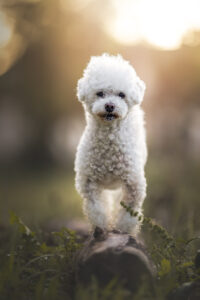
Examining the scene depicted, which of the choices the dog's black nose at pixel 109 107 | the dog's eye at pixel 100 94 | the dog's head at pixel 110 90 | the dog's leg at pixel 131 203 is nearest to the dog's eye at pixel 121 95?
the dog's head at pixel 110 90

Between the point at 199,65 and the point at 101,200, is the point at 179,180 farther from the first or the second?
the point at 101,200

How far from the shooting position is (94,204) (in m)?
4.27

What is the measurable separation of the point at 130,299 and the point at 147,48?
306 inches

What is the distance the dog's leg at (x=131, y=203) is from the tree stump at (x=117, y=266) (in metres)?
0.79

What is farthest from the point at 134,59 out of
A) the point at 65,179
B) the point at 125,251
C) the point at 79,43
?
the point at 125,251

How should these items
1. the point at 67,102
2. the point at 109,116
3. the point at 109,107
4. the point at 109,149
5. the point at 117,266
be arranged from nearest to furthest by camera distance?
the point at 117,266 → the point at 109,107 → the point at 109,116 → the point at 109,149 → the point at 67,102

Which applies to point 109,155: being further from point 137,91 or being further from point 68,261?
point 68,261

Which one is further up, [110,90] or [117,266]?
[110,90]

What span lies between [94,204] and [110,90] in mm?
1235

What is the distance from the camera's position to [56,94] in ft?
51.9

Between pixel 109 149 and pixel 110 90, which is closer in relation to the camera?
pixel 110 90

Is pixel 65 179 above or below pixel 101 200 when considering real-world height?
above

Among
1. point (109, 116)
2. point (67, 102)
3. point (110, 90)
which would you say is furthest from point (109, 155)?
point (67, 102)

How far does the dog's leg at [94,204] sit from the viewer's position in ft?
13.7
